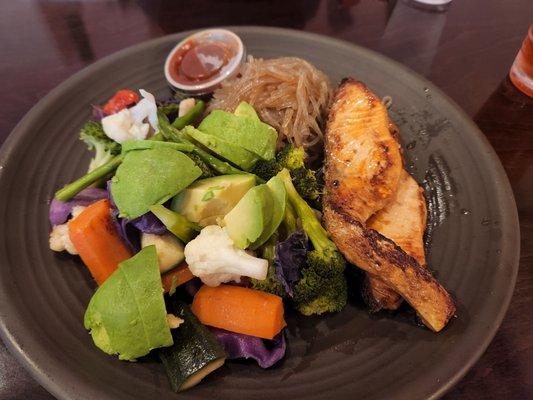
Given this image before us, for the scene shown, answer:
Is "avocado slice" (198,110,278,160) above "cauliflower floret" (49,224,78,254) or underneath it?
above

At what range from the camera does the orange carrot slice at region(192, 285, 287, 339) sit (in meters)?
2.04

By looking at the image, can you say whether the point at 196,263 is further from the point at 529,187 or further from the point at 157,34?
the point at 157,34

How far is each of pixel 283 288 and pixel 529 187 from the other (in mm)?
1754

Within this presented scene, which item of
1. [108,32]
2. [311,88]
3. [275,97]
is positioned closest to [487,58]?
[311,88]

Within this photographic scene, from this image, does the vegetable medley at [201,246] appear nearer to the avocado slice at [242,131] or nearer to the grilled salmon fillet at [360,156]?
the avocado slice at [242,131]

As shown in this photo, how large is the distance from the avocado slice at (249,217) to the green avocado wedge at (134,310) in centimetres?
40

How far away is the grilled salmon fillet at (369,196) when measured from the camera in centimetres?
195

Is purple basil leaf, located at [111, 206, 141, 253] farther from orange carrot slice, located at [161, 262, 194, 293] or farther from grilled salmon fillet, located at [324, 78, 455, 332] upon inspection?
grilled salmon fillet, located at [324, 78, 455, 332]

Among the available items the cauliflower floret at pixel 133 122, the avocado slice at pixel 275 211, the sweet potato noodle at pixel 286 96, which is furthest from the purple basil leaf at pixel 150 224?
the sweet potato noodle at pixel 286 96

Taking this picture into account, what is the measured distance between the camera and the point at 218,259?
2.04 m

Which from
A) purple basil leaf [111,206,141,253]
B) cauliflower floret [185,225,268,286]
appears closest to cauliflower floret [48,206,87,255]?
purple basil leaf [111,206,141,253]

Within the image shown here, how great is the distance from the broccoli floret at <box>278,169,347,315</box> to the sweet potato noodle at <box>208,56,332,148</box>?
86 cm

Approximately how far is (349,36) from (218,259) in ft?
8.80

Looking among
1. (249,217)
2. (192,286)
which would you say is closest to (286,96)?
(249,217)
